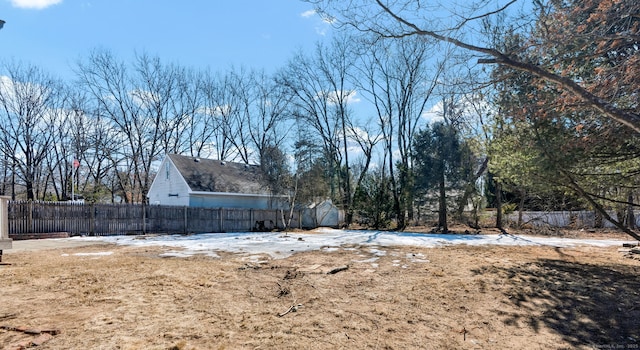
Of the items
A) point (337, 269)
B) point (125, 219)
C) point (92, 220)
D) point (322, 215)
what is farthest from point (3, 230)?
point (322, 215)

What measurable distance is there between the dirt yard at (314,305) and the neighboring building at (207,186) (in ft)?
41.3

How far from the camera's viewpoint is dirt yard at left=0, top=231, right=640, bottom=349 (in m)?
3.38

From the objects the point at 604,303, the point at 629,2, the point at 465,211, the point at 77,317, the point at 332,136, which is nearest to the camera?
the point at 77,317

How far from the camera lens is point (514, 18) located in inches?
222

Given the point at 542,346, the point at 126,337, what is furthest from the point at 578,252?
the point at 126,337

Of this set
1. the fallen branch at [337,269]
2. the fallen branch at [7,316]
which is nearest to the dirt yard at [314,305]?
the fallen branch at [7,316]

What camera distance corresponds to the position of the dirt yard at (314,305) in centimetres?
338

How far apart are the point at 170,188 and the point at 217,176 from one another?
111 inches

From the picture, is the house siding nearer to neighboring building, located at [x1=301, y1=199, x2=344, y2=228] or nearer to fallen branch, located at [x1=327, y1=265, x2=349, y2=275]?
neighboring building, located at [x1=301, y1=199, x2=344, y2=228]

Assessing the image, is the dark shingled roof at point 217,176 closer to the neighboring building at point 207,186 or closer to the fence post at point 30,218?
the neighboring building at point 207,186

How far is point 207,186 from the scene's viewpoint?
20.8 m

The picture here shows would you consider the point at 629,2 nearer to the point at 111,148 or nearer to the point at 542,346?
the point at 542,346

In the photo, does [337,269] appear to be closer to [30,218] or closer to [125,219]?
[125,219]

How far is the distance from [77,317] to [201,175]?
18220mm
